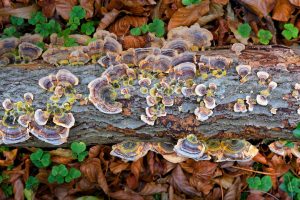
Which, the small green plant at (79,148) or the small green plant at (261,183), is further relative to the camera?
the small green plant at (261,183)

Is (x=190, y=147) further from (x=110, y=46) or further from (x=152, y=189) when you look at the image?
(x=110, y=46)

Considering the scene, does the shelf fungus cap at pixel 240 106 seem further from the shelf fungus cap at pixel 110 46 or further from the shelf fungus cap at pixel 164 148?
the shelf fungus cap at pixel 110 46

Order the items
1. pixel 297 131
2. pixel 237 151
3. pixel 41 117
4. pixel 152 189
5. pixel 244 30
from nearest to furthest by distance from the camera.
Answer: pixel 41 117
pixel 297 131
pixel 237 151
pixel 152 189
pixel 244 30

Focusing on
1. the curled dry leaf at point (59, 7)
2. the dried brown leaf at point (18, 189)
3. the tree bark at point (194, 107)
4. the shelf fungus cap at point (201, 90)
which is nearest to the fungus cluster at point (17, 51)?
the tree bark at point (194, 107)

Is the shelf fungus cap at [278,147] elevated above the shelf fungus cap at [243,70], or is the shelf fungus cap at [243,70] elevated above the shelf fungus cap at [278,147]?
the shelf fungus cap at [243,70]

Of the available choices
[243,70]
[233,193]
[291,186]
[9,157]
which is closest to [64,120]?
[9,157]

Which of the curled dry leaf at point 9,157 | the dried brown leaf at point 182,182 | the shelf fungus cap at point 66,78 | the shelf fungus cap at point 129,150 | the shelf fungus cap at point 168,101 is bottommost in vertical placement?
the dried brown leaf at point 182,182
